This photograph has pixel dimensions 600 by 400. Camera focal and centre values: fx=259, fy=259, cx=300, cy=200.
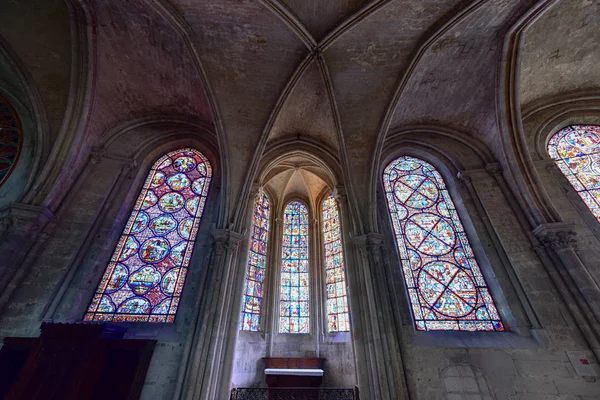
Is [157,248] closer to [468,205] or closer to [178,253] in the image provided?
[178,253]

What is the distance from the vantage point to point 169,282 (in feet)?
19.9

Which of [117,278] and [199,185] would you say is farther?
[199,185]

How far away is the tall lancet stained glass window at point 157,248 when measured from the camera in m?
5.62

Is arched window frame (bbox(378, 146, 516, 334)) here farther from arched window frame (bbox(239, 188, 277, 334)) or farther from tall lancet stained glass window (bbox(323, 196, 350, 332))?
arched window frame (bbox(239, 188, 277, 334))

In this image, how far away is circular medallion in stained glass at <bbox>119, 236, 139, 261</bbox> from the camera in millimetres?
6215

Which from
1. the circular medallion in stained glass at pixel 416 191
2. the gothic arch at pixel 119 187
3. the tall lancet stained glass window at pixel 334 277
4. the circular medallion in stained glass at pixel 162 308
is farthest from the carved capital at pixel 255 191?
the circular medallion in stained glass at pixel 416 191

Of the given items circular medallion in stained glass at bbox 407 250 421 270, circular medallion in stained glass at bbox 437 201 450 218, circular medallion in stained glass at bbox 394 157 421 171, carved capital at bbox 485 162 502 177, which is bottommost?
circular medallion in stained glass at bbox 407 250 421 270

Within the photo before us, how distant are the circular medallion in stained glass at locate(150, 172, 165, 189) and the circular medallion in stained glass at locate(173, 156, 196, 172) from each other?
1.62ft

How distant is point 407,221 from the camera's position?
290 inches

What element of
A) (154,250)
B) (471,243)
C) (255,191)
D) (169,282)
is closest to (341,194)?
(255,191)

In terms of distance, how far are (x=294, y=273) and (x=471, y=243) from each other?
5.37 metres

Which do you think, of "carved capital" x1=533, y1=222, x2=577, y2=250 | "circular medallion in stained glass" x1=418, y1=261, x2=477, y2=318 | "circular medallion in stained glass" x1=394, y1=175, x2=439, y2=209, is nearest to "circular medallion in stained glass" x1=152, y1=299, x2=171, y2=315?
"circular medallion in stained glass" x1=418, y1=261, x2=477, y2=318

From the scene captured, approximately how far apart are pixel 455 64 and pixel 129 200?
9782mm


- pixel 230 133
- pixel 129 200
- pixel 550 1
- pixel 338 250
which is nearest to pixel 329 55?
pixel 230 133
